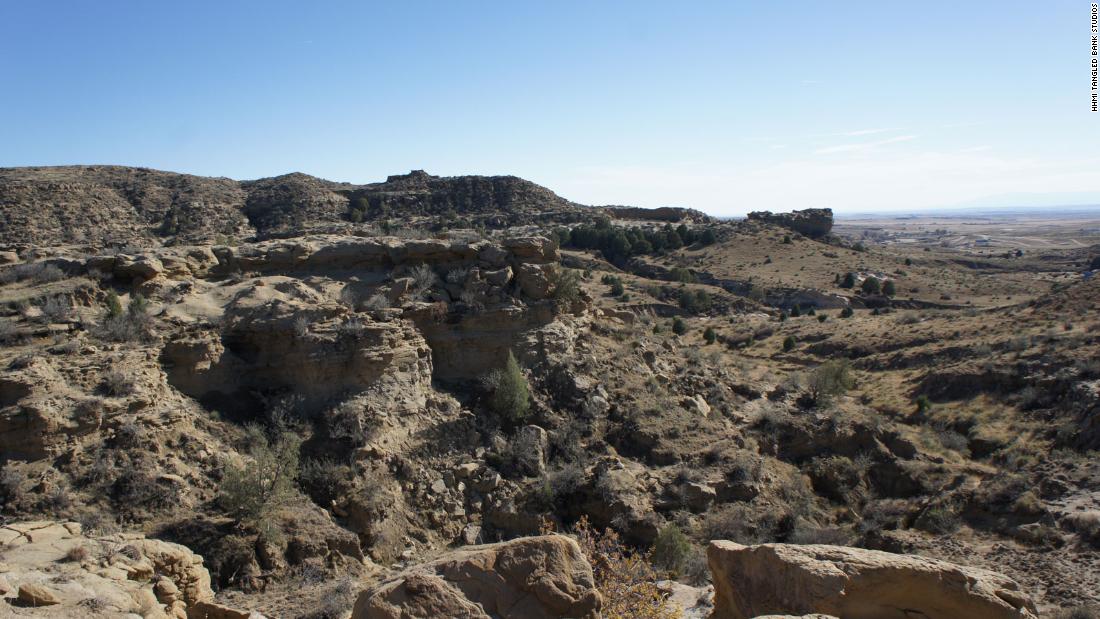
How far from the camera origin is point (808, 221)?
68312 mm

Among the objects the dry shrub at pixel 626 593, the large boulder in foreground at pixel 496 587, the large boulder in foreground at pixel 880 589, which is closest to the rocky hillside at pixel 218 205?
the dry shrub at pixel 626 593

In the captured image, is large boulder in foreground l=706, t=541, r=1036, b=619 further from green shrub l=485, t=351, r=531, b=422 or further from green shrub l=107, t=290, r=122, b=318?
green shrub l=107, t=290, r=122, b=318

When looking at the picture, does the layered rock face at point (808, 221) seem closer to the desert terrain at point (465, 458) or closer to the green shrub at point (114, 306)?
the desert terrain at point (465, 458)

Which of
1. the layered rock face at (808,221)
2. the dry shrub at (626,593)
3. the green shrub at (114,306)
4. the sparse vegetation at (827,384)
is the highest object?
the layered rock face at (808,221)

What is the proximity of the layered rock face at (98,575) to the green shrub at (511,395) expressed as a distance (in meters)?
7.37

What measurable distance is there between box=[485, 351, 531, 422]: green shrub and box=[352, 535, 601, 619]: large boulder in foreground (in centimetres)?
866

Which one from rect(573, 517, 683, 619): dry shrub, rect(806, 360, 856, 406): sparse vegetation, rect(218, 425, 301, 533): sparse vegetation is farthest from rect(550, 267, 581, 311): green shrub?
→ rect(573, 517, 683, 619): dry shrub

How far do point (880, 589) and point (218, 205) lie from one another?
151 feet

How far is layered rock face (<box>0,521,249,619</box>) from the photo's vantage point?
7.32 meters

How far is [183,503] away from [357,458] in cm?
312

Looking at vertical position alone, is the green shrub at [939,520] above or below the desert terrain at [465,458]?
below

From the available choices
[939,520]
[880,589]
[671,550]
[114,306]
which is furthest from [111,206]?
[880,589]

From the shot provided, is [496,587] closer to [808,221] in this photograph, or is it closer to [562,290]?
[562,290]

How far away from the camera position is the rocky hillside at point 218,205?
118ft
